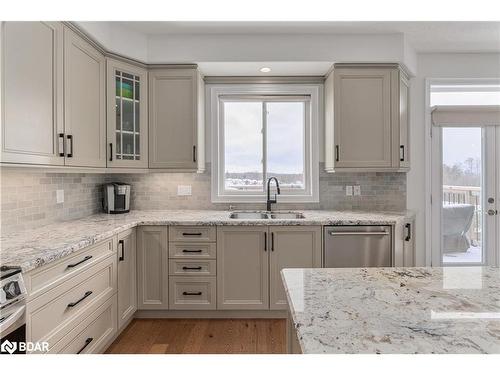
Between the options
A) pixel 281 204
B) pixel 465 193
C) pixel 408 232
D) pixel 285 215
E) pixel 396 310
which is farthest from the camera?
pixel 465 193

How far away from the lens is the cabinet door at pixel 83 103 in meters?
2.21

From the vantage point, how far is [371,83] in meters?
3.04

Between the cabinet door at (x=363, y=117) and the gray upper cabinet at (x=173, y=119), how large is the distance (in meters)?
1.35

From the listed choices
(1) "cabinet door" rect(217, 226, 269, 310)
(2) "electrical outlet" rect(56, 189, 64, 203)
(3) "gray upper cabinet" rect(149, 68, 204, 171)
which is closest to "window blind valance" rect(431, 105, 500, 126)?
(1) "cabinet door" rect(217, 226, 269, 310)

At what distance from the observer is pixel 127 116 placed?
292 cm

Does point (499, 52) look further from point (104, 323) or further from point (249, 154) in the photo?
point (104, 323)

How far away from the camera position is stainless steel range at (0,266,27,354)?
50.3 inches

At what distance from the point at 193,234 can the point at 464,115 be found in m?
3.17

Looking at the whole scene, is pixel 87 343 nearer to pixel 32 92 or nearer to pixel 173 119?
pixel 32 92

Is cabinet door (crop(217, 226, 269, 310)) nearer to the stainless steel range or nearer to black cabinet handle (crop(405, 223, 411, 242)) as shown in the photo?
black cabinet handle (crop(405, 223, 411, 242))

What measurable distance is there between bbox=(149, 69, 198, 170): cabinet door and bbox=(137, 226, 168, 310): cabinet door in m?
0.67

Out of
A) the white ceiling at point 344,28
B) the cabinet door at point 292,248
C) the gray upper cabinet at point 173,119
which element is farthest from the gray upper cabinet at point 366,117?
the gray upper cabinet at point 173,119

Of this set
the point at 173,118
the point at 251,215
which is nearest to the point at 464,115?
the point at 251,215
